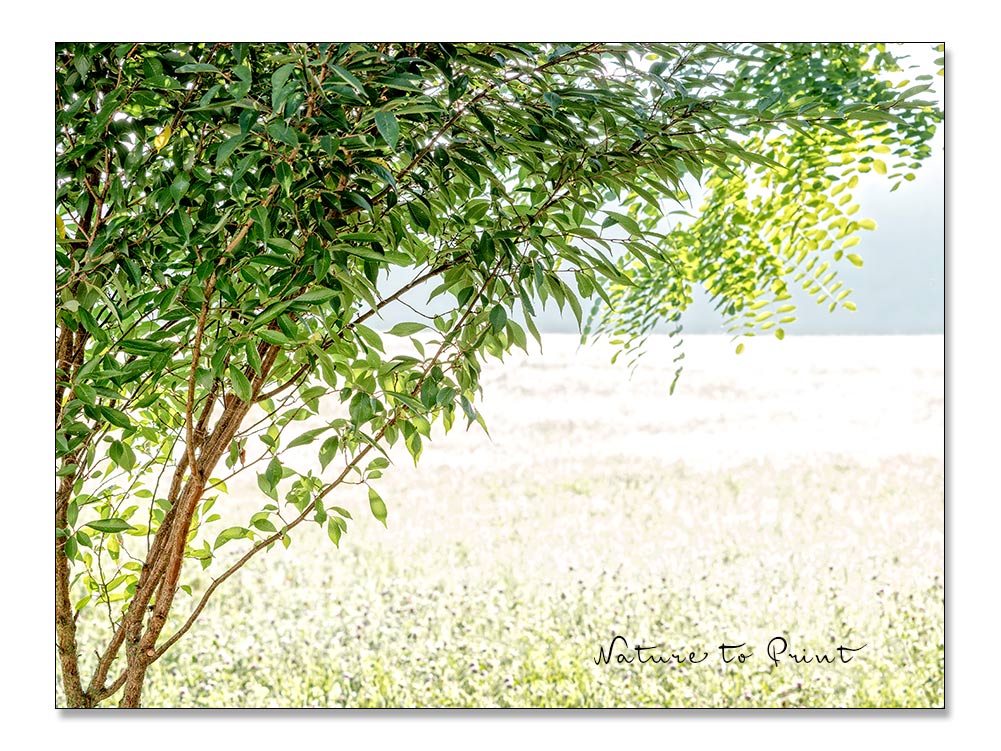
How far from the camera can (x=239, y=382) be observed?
1226mm

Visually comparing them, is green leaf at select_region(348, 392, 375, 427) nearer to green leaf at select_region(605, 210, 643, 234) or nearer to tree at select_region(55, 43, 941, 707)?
tree at select_region(55, 43, 941, 707)

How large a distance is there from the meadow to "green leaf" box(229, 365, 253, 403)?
893 mm

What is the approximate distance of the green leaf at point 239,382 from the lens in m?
1.22

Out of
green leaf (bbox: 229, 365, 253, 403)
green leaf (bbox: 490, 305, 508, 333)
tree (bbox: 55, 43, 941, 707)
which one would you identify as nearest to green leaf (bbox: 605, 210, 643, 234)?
tree (bbox: 55, 43, 941, 707)

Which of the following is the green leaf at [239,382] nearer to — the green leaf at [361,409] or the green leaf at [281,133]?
the green leaf at [361,409]

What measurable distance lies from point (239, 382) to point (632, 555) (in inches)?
58.9

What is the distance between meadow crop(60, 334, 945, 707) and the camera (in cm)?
188

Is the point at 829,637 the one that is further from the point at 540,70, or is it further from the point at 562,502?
the point at 540,70

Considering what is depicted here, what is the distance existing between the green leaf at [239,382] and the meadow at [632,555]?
89 centimetres

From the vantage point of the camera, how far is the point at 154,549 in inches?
56.9

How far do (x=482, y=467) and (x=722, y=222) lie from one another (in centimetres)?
101

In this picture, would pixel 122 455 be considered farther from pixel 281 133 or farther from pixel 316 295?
pixel 281 133
